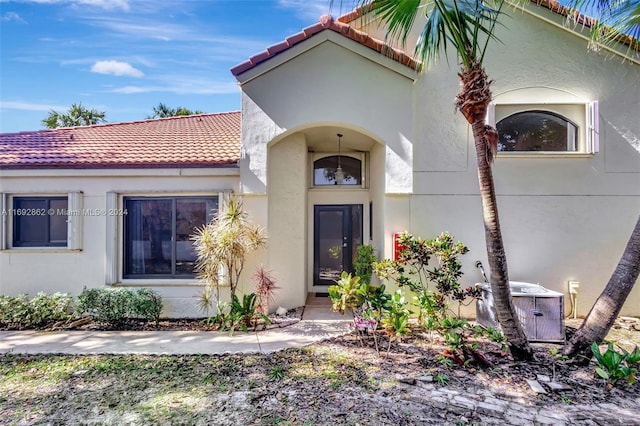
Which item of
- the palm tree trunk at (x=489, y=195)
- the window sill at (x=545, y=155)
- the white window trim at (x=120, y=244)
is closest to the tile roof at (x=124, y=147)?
the white window trim at (x=120, y=244)

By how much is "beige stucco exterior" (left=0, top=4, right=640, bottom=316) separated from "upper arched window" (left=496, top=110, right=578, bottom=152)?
0.33 metres

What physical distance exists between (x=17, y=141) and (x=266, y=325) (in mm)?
9760

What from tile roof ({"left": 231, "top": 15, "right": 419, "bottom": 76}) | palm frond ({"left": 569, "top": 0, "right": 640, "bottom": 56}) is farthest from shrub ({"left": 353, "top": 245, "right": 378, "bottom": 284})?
palm frond ({"left": 569, "top": 0, "right": 640, "bottom": 56})

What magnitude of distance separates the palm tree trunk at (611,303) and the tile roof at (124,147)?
823 cm

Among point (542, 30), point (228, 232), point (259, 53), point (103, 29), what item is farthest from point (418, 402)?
point (103, 29)

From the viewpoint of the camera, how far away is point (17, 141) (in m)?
10.0

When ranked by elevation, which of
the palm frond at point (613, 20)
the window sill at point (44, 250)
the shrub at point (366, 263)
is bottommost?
the shrub at point (366, 263)

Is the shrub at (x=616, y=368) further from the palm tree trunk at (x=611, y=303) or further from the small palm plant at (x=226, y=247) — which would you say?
the small palm plant at (x=226, y=247)

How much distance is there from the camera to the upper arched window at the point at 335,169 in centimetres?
1150

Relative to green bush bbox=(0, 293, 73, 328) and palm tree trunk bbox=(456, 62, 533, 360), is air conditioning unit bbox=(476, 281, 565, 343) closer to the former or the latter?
palm tree trunk bbox=(456, 62, 533, 360)

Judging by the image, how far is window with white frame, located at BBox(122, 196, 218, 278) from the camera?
28.9 ft

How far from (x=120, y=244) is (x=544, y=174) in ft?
37.8

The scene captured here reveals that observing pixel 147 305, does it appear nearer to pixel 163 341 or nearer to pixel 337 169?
pixel 163 341

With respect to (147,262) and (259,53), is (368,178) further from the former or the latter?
(147,262)
